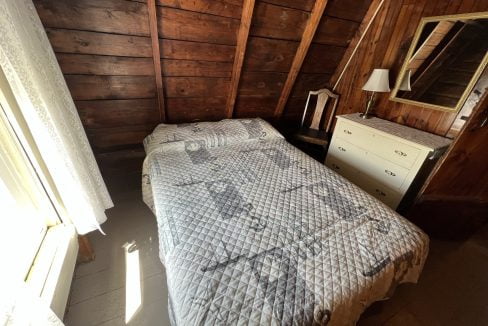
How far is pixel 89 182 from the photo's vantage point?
1.21 metres

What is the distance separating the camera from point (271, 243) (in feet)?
3.06

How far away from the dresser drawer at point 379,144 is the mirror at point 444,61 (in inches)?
18.0

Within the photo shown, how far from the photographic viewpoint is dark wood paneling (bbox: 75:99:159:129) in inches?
62.6

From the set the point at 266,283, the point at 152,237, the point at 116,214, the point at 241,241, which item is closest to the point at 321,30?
the point at 241,241

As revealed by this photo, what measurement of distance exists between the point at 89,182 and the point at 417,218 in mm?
2382

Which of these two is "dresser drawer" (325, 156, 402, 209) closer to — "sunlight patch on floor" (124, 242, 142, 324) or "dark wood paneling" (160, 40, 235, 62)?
"dark wood paneling" (160, 40, 235, 62)

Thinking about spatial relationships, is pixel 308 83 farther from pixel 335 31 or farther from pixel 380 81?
pixel 380 81

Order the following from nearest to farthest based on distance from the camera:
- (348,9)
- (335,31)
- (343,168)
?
(348,9)
(335,31)
(343,168)

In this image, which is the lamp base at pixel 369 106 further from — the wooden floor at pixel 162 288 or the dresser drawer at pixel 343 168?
the wooden floor at pixel 162 288

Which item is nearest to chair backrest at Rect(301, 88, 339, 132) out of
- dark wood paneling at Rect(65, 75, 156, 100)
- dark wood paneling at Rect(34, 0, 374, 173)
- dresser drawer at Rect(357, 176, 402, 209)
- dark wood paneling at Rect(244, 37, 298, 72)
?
dark wood paneling at Rect(34, 0, 374, 173)

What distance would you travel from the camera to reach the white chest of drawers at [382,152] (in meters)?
1.60

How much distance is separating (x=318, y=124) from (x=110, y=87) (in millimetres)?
2157

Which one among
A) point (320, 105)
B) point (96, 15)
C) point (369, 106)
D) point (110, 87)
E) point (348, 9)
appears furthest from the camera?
point (320, 105)

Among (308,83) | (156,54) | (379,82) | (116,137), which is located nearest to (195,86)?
(156,54)
